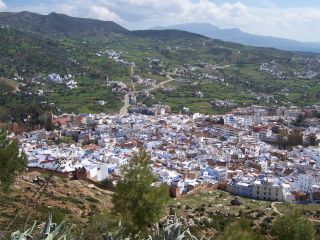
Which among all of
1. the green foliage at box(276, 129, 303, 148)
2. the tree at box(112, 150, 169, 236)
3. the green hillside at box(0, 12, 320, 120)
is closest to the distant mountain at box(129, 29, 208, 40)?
the green hillside at box(0, 12, 320, 120)

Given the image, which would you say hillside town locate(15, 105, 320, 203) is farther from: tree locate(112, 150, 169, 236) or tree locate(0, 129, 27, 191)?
tree locate(112, 150, 169, 236)

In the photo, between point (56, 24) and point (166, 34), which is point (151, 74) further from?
point (56, 24)

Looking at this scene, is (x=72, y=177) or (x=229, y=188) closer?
(x=72, y=177)

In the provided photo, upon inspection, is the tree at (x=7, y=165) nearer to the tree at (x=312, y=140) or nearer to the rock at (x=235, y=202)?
the rock at (x=235, y=202)

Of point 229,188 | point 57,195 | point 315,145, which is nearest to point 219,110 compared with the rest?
point 315,145

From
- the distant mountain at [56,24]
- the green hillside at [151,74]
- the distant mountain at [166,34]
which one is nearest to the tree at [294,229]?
the green hillside at [151,74]

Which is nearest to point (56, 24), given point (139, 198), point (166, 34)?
point (166, 34)

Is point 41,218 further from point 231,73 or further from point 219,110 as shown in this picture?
point 231,73
